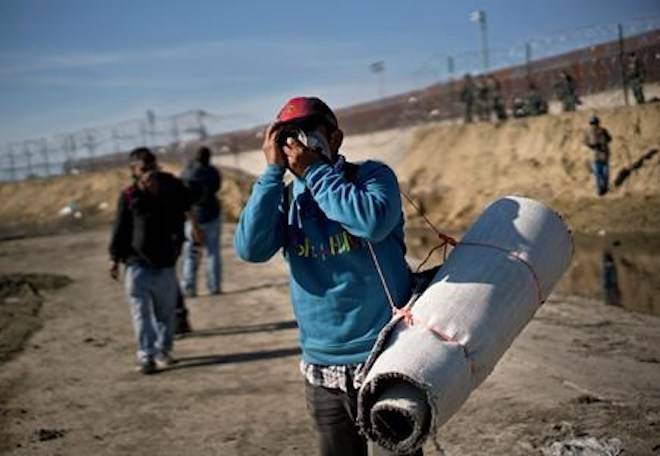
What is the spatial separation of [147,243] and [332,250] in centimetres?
434

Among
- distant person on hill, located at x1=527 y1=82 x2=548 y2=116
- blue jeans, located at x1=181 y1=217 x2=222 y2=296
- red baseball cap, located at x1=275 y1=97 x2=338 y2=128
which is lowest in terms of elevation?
blue jeans, located at x1=181 y1=217 x2=222 y2=296

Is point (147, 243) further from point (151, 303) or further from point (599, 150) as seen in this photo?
point (599, 150)

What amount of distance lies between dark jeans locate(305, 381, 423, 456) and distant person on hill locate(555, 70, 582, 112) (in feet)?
72.9

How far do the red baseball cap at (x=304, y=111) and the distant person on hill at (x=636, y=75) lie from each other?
2046cm

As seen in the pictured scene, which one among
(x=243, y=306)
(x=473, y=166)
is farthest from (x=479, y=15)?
(x=243, y=306)

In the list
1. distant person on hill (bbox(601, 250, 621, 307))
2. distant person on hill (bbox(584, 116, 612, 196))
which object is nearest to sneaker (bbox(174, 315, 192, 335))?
distant person on hill (bbox(601, 250, 621, 307))

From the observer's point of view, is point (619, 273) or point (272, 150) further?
point (619, 273)

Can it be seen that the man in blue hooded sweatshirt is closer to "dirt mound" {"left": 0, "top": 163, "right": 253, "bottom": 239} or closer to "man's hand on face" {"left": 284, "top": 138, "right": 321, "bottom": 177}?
"man's hand on face" {"left": 284, "top": 138, "right": 321, "bottom": 177}

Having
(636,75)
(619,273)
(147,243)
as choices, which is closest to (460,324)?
(147,243)

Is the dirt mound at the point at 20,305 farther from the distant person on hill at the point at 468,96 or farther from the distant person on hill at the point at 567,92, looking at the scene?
the distant person on hill at the point at 468,96

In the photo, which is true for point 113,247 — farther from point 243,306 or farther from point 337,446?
point 337,446

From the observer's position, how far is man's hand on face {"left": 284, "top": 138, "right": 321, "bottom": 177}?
287 cm

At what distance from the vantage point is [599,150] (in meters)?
20.0

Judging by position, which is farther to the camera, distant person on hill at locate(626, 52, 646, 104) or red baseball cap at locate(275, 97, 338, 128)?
distant person on hill at locate(626, 52, 646, 104)
